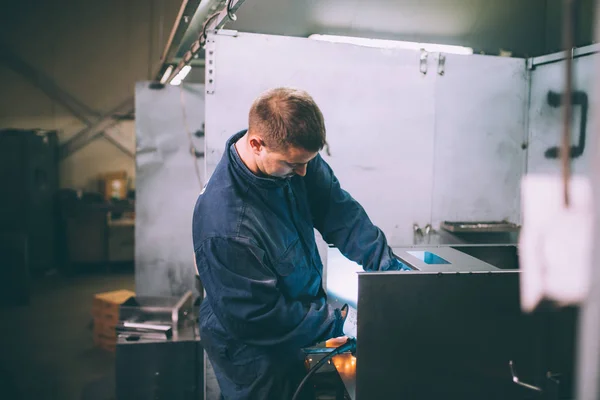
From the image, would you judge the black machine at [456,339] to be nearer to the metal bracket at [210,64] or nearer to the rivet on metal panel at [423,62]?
the metal bracket at [210,64]

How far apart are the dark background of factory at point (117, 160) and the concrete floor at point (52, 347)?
0.04 ft

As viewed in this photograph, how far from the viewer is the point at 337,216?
1.48 metres

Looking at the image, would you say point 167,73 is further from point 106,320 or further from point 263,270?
point 263,270

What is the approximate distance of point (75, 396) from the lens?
252cm

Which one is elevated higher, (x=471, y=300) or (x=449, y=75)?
(x=449, y=75)

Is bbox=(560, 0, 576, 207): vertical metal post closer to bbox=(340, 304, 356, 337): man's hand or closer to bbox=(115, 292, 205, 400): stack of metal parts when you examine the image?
bbox=(340, 304, 356, 337): man's hand

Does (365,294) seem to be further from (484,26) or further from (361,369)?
(484,26)

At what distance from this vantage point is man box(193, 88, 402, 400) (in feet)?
3.86

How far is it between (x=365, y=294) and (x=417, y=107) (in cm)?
146

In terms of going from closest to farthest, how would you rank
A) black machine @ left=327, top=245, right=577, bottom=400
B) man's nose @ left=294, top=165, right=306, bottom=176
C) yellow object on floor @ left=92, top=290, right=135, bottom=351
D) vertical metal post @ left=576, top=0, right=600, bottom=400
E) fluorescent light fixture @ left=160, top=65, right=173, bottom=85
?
vertical metal post @ left=576, top=0, right=600, bottom=400 → black machine @ left=327, top=245, right=577, bottom=400 → man's nose @ left=294, top=165, right=306, bottom=176 → fluorescent light fixture @ left=160, top=65, right=173, bottom=85 → yellow object on floor @ left=92, top=290, right=135, bottom=351

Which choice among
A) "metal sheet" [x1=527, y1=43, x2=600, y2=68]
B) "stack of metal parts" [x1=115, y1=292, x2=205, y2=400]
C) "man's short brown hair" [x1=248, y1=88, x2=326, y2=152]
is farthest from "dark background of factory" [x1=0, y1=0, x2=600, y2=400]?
"man's short brown hair" [x1=248, y1=88, x2=326, y2=152]

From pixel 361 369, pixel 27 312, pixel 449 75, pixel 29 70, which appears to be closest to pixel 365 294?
pixel 361 369

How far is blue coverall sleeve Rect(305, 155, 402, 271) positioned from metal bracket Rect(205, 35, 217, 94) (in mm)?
695

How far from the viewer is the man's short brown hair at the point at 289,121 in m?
1.15
